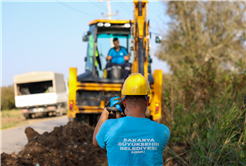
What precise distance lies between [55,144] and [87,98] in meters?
2.67

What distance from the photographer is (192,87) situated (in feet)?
29.3

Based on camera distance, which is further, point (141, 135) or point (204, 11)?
point (204, 11)

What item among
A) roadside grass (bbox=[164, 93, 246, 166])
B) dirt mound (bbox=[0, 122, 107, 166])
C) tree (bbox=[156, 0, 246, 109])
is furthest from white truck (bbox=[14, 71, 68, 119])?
roadside grass (bbox=[164, 93, 246, 166])

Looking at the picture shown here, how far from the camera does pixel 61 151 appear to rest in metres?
6.03

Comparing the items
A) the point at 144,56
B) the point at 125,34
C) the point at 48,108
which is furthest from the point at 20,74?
the point at 144,56

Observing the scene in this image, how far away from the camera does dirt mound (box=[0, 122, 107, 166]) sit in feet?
17.6

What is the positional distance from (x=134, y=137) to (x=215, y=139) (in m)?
3.43

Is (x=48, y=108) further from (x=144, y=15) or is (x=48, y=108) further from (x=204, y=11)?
(x=204, y=11)

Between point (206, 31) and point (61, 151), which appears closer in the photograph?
point (61, 151)

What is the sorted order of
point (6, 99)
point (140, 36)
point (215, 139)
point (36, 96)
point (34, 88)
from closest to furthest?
point (215, 139), point (140, 36), point (36, 96), point (34, 88), point (6, 99)

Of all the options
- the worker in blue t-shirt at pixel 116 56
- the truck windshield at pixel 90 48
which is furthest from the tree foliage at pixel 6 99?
the worker in blue t-shirt at pixel 116 56

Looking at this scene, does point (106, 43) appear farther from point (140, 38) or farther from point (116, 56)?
point (140, 38)

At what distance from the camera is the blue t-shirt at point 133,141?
217 cm

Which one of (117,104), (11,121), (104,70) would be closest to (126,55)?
(104,70)
